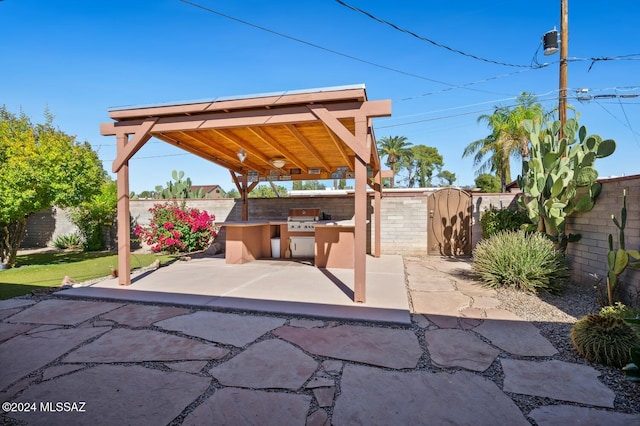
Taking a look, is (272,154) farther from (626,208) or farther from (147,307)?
(626,208)

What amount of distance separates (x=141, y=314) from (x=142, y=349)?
3.89 ft

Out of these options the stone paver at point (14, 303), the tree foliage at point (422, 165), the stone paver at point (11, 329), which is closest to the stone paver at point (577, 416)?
the stone paver at point (11, 329)

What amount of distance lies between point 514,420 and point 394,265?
557cm

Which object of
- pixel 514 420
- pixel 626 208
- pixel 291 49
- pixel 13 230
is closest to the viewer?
pixel 514 420

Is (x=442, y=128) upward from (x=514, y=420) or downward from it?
upward

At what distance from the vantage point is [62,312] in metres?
3.99

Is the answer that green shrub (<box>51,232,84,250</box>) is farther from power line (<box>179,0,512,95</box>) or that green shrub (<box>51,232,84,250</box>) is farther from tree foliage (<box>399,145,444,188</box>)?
tree foliage (<box>399,145,444,188</box>)

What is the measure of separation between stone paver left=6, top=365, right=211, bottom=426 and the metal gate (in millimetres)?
8405

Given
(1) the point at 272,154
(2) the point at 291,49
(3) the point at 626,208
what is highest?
(2) the point at 291,49

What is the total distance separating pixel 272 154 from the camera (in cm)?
858

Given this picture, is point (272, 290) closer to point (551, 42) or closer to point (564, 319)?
point (564, 319)

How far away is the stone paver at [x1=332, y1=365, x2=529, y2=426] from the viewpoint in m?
1.93

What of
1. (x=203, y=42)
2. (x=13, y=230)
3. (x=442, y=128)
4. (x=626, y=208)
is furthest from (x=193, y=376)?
(x=442, y=128)

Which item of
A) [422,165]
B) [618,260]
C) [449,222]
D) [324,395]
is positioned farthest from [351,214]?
[422,165]
